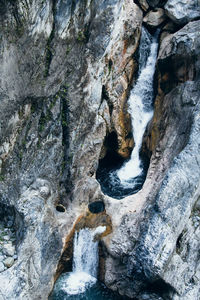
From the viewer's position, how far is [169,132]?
1437 centimetres

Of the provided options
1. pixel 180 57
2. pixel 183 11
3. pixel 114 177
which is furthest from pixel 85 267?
pixel 183 11

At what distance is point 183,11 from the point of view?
17266mm

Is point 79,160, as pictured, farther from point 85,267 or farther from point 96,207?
point 85,267

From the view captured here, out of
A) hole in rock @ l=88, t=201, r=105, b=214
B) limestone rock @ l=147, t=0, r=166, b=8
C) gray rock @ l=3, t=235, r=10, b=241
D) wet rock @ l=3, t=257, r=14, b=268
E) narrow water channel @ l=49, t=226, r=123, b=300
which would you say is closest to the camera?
wet rock @ l=3, t=257, r=14, b=268

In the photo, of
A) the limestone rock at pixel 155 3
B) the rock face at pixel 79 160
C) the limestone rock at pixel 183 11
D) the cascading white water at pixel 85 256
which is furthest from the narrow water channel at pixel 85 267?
the limestone rock at pixel 155 3

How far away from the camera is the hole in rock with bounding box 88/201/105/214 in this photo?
43.2 ft

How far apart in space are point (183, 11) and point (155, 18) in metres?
1.77

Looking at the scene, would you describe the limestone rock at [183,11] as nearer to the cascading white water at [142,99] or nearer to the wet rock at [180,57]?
the wet rock at [180,57]

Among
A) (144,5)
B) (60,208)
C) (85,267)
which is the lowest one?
(85,267)

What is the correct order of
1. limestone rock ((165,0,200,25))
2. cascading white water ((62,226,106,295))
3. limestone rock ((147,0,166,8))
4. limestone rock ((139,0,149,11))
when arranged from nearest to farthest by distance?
cascading white water ((62,226,106,295))
limestone rock ((165,0,200,25))
limestone rock ((139,0,149,11))
limestone rock ((147,0,166,8))

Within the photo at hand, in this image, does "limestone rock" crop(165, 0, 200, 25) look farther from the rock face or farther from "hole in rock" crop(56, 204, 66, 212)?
"hole in rock" crop(56, 204, 66, 212)

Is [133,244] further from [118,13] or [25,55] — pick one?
[118,13]

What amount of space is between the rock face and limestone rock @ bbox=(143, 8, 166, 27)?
3844mm

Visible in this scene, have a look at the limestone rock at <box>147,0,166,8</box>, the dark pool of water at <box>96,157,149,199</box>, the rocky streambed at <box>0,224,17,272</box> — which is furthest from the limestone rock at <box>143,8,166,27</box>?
the rocky streambed at <box>0,224,17,272</box>
